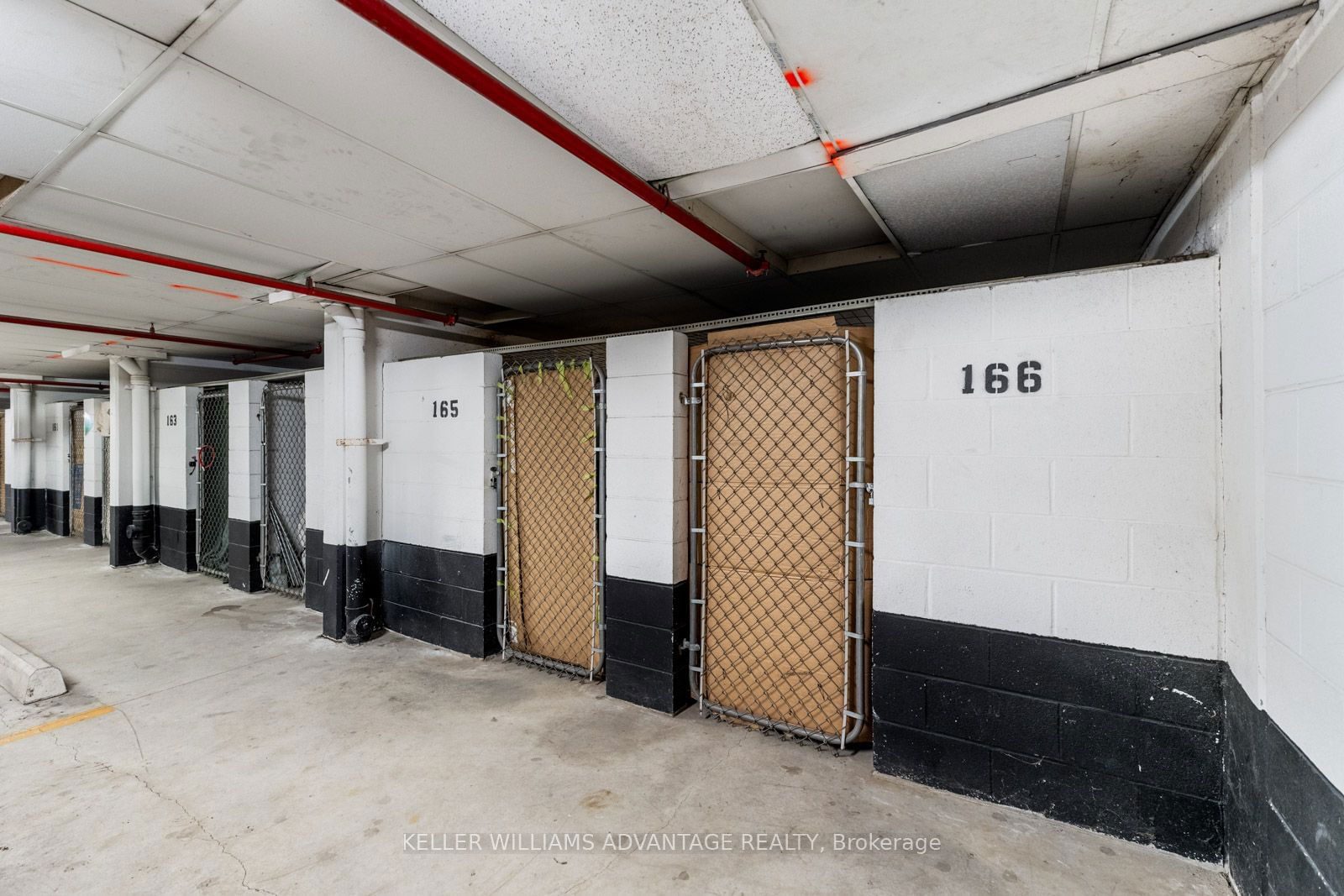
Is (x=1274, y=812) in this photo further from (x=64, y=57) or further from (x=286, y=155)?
(x=64, y=57)

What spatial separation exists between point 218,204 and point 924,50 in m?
2.84

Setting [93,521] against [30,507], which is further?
[30,507]

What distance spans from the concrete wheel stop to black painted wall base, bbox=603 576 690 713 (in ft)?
Result: 10.6

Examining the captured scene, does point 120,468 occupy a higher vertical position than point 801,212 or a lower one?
lower

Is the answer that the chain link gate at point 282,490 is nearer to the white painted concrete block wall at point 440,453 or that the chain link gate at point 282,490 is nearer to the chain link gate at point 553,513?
the white painted concrete block wall at point 440,453

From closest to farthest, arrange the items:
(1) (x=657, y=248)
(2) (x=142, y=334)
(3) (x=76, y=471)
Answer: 1. (1) (x=657, y=248)
2. (2) (x=142, y=334)
3. (3) (x=76, y=471)

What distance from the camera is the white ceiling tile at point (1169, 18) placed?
4.55 feet

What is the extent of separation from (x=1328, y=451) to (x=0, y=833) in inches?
175

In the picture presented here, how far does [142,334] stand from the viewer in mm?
5539

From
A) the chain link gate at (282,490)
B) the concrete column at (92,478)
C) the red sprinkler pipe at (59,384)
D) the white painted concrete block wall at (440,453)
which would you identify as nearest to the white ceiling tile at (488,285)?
the white painted concrete block wall at (440,453)

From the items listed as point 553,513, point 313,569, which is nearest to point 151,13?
point 553,513

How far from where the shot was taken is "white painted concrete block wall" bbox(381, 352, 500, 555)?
403 cm

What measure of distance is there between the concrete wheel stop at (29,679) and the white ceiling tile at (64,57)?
10.8 ft

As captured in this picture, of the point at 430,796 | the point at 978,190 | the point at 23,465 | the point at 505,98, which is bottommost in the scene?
the point at 430,796
